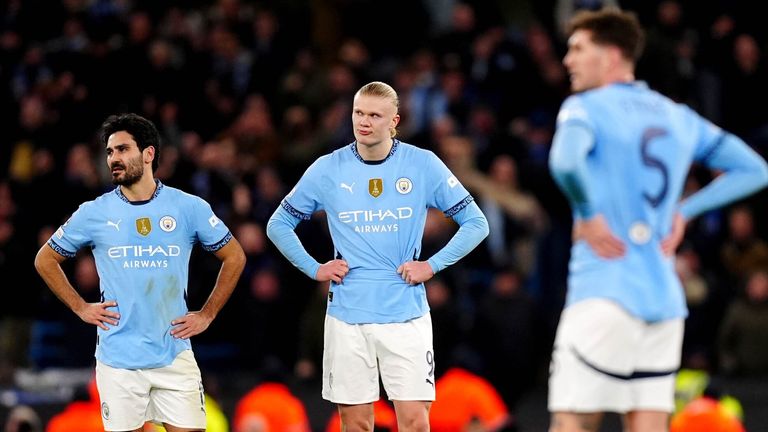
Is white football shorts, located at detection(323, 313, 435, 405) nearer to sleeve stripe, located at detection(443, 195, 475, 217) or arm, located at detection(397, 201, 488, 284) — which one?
arm, located at detection(397, 201, 488, 284)

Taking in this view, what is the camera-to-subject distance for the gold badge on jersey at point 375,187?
28.2 ft

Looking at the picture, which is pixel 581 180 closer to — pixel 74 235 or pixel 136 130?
pixel 136 130

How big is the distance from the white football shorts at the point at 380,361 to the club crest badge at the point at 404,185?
2.53ft

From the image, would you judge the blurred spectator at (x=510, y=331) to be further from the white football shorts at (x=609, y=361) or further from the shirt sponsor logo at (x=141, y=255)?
the white football shorts at (x=609, y=361)

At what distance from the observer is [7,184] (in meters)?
17.2

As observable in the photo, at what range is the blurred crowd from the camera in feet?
51.3

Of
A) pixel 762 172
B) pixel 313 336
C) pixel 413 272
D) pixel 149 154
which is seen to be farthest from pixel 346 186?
pixel 313 336

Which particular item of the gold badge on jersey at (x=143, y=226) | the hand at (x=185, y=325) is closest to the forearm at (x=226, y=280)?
the hand at (x=185, y=325)

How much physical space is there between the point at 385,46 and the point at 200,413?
488 inches

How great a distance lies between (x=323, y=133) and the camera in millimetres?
17812

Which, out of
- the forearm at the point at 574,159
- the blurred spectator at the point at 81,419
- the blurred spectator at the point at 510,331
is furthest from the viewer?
the blurred spectator at the point at 510,331

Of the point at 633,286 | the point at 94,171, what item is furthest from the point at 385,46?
the point at 633,286

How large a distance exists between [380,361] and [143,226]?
161cm

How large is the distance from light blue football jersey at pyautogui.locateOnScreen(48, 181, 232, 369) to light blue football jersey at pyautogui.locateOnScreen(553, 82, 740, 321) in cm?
283
